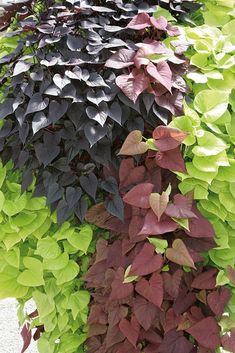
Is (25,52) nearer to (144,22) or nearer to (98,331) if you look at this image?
(144,22)

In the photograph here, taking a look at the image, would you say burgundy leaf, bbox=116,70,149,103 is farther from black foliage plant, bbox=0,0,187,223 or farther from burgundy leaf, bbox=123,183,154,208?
burgundy leaf, bbox=123,183,154,208

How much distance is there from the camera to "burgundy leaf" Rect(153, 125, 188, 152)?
147 cm

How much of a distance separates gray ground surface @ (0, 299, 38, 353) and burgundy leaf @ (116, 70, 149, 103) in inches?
67.7

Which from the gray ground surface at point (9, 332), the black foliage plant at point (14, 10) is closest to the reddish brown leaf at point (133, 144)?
the black foliage plant at point (14, 10)

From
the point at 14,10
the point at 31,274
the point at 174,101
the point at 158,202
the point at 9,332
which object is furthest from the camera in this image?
the point at 9,332

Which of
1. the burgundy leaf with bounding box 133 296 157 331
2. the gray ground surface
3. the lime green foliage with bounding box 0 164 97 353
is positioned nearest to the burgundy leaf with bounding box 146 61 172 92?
the lime green foliage with bounding box 0 164 97 353

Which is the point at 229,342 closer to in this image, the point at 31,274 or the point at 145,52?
the point at 31,274

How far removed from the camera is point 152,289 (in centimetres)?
151

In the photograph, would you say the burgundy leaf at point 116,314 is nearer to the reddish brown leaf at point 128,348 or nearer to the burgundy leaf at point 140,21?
the reddish brown leaf at point 128,348

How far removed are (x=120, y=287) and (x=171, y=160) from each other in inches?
15.1

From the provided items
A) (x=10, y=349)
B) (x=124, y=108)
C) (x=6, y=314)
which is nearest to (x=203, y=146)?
(x=124, y=108)

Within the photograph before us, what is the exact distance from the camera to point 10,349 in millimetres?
2840

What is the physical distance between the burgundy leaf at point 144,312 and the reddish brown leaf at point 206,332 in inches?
5.3

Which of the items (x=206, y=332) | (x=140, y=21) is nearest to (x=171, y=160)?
(x=140, y=21)
